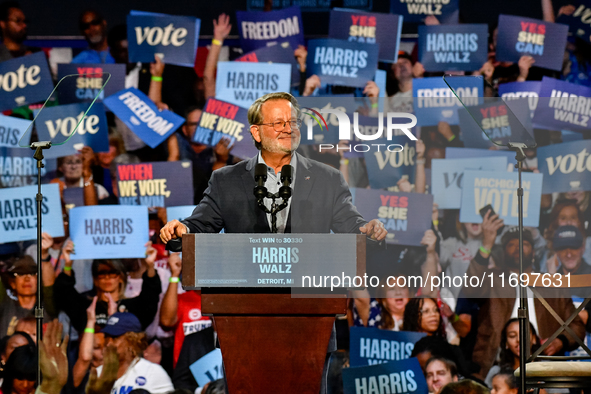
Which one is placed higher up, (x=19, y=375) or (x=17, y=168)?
(x=17, y=168)

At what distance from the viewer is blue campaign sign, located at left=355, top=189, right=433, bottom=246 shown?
143 inches

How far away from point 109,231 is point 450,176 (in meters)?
2.18

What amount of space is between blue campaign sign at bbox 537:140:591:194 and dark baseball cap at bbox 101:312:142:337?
2.60 metres

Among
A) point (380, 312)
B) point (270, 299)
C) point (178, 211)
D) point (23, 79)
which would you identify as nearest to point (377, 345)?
point (380, 312)

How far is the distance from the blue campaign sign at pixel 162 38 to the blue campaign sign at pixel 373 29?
0.94m

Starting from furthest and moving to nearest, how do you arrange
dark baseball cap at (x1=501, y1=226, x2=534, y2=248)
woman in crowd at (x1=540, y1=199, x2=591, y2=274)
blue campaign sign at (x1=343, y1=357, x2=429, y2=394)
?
1. blue campaign sign at (x1=343, y1=357, x2=429, y2=394)
2. dark baseball cap at (x1=501, y1=226, x2=534, y2=248)
3. woman in crowd at (x1=540, y1=199, x2=591, y2=274)

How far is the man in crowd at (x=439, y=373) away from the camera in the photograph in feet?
13.5

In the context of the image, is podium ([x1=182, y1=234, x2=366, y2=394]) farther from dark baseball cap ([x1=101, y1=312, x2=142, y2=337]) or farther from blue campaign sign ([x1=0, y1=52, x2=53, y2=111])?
blue campaign sign ([x1=0, y1=52, x2=53, y2=111])

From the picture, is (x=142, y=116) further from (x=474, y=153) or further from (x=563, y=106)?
(x=563, y=106)

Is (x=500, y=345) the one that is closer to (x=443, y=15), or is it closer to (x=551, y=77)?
(x=551, y=77)

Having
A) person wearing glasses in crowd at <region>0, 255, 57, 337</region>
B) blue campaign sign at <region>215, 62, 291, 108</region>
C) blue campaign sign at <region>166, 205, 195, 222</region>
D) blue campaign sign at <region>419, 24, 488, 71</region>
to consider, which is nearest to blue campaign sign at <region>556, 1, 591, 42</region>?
blue campaign sign at <region>419, 24, 488, 71</region>

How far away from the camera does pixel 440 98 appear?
431cm

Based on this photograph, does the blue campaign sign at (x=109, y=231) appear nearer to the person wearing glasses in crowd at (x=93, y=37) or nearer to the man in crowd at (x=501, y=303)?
the person wearing glasses in crowd at (x=93, y=37)

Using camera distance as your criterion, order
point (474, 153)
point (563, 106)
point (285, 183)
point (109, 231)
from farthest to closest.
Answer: point (109, 231), point (563, 106), point (474, 153), point (285, 183)
